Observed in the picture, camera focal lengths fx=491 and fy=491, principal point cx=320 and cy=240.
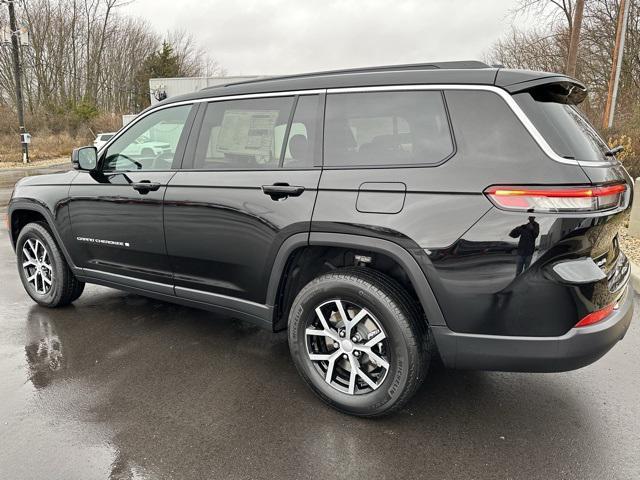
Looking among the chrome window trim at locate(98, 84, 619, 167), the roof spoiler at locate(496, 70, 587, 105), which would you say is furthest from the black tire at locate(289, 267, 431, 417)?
the roof spoiler at locate(496, 70, 587, 105)

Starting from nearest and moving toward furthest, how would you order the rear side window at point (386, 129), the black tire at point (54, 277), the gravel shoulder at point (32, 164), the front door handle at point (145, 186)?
1. the rear side window at point (386, 129)
2. the front door handle at point (145, 186)
3. the black tire at point (54, 277)
4. the gravel shoulder at point (32, 164)

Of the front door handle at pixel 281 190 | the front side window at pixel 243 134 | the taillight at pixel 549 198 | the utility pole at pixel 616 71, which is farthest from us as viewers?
the utility pole at pixel 616 71

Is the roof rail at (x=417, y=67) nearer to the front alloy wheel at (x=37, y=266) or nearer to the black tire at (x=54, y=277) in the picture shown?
the black tire at (x=54, y=277)

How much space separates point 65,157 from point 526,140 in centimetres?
3011

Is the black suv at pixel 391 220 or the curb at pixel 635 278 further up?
the black suv at pixel 391 220

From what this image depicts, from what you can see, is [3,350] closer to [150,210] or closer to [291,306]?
[150,210]

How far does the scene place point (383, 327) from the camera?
260 cm

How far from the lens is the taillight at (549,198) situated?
7.15ft

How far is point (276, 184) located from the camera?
2926mm

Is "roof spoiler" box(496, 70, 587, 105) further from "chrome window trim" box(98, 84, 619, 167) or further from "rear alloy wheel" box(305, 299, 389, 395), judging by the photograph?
"rear alloy wheel" box(305, 299, 389, 395)

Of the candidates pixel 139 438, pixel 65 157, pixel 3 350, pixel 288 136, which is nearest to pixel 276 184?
pixel 288 136

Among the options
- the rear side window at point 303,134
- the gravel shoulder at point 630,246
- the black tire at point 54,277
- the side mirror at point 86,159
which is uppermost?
the rear side window at point 303,134

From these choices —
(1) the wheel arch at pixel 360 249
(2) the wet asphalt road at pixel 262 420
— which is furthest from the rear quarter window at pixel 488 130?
(2) the wet asphalt road at pixel 262 420

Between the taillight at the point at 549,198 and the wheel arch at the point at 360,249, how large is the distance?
0.51 metres
